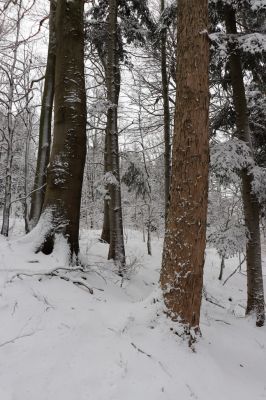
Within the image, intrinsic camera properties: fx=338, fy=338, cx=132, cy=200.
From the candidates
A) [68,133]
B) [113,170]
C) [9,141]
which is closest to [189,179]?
[68,133]

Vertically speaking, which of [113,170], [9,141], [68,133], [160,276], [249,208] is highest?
[9,141]

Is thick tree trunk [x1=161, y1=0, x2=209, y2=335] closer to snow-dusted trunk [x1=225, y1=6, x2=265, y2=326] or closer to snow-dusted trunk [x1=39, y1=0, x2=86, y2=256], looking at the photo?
snow-dusted trunk [x1=39, y1=0, x2=86, y2=256]

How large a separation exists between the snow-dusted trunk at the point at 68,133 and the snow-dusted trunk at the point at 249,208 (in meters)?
2.91

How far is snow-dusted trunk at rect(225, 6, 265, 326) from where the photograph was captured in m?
6.12

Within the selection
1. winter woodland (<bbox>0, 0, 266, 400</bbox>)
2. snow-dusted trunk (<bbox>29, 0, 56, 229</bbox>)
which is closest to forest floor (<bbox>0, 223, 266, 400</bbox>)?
winter woodland (<bbox>0, 0, 266, 400</bbox>)

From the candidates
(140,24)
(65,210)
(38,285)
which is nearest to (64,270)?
(38,285)

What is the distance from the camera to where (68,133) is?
17.3 ft

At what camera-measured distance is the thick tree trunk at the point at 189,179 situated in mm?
3635

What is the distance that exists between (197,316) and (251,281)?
2963mm

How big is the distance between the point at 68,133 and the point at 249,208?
3553 millimetres

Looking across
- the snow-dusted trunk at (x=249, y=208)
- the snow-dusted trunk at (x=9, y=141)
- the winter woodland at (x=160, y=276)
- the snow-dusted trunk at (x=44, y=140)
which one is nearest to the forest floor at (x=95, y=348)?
the winter woodland at (x=160, y=276)

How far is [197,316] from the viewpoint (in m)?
3.70

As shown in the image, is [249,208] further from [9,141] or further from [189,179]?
[9,141]

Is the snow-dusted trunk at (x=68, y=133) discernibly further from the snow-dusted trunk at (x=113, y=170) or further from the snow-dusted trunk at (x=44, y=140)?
the snow-dusted trunk at (x=44, y=140)
